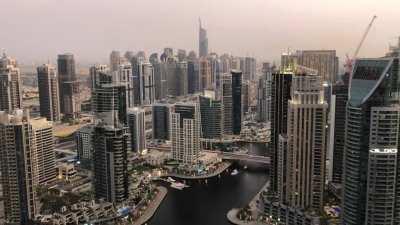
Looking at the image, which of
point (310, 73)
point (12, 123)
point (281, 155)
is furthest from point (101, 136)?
point (310, 73)

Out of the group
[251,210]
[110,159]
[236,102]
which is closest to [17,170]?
[110,159]

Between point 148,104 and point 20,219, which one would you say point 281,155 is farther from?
point 148,104

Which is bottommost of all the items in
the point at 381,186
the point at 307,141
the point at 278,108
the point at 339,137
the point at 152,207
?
the point at 152,207

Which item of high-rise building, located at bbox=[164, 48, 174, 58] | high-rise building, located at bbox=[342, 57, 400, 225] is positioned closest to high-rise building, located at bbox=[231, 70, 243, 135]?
high-rise building, located at bbox=[342, 57, 400, 225]

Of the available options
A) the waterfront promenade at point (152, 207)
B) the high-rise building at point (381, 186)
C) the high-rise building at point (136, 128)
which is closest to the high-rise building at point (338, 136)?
the high-rise building at point (381, 186)

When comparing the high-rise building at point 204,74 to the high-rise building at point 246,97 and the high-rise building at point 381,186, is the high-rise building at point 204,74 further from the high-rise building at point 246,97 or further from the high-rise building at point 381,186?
the high-rise building at point 381,186

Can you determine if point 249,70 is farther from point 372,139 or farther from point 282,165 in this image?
point 372,139
